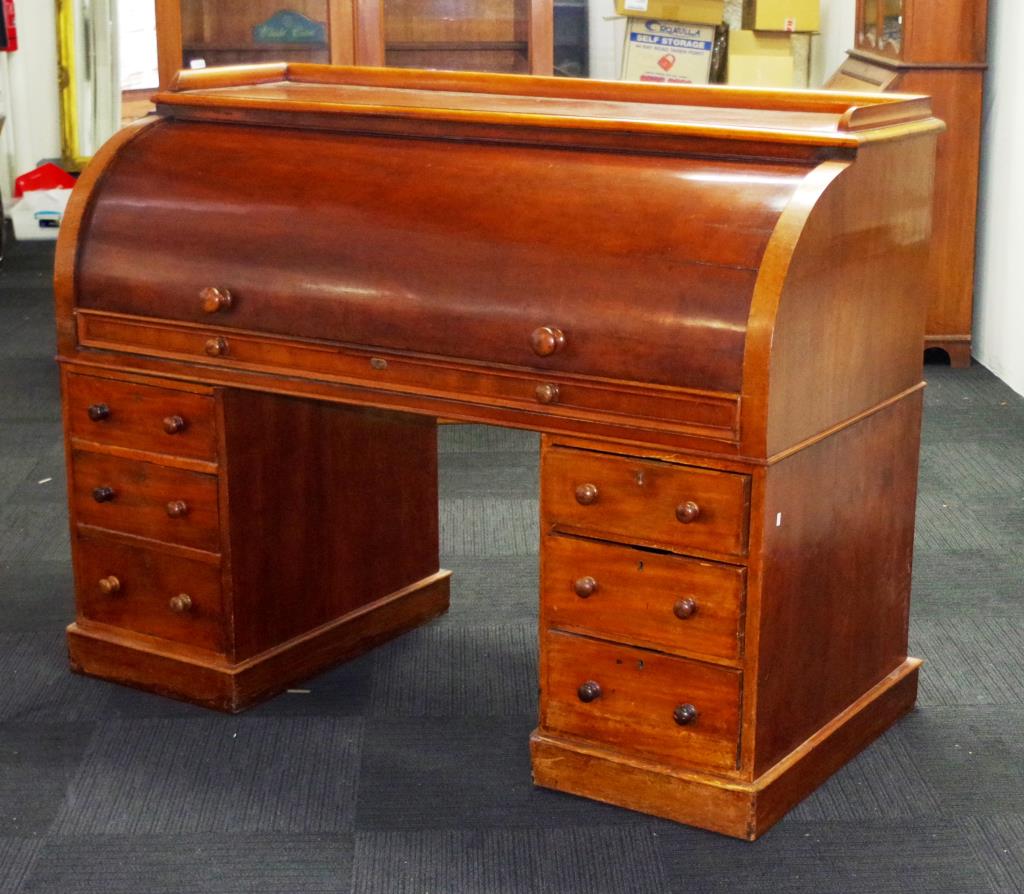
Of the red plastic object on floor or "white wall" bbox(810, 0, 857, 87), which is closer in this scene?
"white wall" bbox(810, 0, 857, 87)

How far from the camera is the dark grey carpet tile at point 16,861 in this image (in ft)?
7.85

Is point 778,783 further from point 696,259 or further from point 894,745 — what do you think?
point 696,259

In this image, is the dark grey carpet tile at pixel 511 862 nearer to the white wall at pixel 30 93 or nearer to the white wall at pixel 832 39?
the white wall at pixel 832 39

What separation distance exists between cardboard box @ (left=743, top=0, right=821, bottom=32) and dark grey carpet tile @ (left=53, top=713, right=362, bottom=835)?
450cm

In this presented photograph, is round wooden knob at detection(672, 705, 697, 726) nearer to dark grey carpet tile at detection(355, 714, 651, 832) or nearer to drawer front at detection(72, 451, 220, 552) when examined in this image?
dark grey carpet tile at detection(355, 714, 651, 832)

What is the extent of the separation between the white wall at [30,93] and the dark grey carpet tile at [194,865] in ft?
21.7

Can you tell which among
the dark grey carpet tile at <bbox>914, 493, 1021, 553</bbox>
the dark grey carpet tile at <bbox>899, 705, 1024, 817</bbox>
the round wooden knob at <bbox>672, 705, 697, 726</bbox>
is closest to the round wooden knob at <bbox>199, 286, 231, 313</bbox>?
the round wooden knob at <bbox>672, 705, 697, 726</bbox>

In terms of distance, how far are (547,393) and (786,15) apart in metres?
4.63

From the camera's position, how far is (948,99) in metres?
5.36

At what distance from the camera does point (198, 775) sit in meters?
2.74

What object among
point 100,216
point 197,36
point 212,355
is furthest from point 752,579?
point 197,36

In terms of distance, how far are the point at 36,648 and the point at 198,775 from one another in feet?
2.39

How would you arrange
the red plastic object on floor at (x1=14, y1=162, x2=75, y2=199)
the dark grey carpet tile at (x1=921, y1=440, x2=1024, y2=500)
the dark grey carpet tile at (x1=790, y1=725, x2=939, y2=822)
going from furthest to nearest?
the red plastic object on floor at (x1=14, y1=162, x2=75, y2=199)
the dark grey carpet tile at (x1=921, y1=440, x2=1024, y2=500)
the dark grey carpet tile at (x1=790, y1=725, x2=939, y2=822)

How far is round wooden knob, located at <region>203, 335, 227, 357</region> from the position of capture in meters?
2.75
